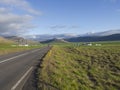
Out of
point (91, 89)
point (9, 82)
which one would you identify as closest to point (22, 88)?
point (9, 82)

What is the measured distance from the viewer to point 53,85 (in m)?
12.8

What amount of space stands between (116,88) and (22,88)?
26.0 feet

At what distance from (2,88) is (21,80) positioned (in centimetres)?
233

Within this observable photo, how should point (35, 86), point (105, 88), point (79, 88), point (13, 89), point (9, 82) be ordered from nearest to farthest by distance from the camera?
point (13, 89) < point (35, 86) < point (9, 82) < point (79, 88) < point (105, 88)

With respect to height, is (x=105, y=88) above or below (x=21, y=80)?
below

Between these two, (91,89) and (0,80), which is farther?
(91,89)

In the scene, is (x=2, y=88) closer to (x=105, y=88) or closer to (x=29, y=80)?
(x=29, y=80)

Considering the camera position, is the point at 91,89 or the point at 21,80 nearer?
the point at 21,80

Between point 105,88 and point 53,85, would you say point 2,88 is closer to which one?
point 53,85

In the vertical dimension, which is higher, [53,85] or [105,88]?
[53,85]

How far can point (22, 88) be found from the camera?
11.6 m

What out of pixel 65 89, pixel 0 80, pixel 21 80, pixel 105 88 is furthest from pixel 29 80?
pixel 105 88

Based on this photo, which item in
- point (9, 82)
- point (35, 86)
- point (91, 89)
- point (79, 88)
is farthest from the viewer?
point (91, 89)

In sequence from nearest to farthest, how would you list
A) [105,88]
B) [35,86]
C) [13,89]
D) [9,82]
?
1. [13,89]
2. [35,86]
3. [9,82]
4. [105,88]
